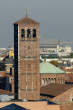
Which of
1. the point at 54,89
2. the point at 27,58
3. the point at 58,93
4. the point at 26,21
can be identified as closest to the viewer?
the point at 27,58

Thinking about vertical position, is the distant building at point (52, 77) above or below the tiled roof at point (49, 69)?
below

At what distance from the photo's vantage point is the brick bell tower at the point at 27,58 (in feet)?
222

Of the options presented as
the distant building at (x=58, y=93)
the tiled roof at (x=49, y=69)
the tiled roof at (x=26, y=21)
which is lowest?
the distant building at (x=58, y=93)

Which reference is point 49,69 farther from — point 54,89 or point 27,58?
point 27,58

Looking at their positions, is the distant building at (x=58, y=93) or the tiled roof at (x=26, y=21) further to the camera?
the tiled roof at (x=26, y=21)

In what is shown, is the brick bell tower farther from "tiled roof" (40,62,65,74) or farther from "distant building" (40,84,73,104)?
"tiled roof" (40,62,65,74)

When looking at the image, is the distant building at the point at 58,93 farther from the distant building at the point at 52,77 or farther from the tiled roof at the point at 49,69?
the tiled roof at the point at 49,69

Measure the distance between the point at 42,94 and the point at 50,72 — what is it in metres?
16.4

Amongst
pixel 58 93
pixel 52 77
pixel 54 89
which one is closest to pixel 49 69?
pixel 52 77

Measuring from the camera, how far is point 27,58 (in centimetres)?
6800

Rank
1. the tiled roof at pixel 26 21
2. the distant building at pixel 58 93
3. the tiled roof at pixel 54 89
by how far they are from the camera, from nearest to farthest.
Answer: the distant building at pixel 58 93
the tiled roof at pixel 26 21
the tiled roof at pixel 54 89

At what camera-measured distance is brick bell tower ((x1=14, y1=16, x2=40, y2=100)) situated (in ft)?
222

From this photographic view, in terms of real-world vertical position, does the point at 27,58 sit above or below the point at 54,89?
above

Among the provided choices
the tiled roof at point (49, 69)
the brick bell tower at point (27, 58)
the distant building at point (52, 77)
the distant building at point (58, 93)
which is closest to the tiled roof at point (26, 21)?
the brick bell tower at point (27, 58)
